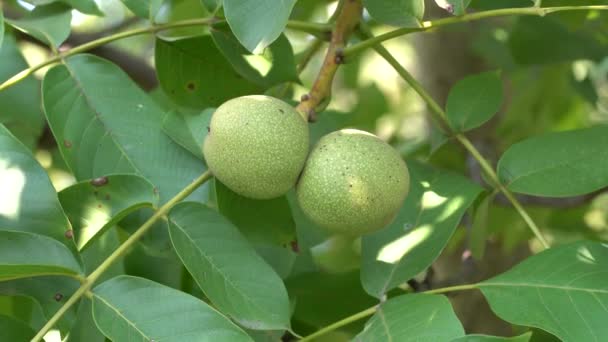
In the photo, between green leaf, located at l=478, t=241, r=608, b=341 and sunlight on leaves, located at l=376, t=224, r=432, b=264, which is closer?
green leaf, located at l=478, t=241, r=608, b=341

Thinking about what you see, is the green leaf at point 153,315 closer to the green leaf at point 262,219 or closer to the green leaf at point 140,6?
the green leaf at point 262,219

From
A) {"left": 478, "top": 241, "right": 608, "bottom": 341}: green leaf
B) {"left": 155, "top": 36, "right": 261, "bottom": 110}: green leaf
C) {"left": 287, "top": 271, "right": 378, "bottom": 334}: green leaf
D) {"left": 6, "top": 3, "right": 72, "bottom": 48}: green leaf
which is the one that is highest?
{"left": 6, "top": 3, "right": 72, "bottom": 48}: green leaf

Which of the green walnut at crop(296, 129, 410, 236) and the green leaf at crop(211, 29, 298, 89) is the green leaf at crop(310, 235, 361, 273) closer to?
the green leaf at crop(211, 29, 298, 89)

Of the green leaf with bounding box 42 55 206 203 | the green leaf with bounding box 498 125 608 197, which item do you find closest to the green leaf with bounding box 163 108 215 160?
the green leaf with bounding box 42 55 206 203

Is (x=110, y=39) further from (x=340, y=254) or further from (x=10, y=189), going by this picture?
(x=340, y=254)

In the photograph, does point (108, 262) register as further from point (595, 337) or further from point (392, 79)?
point (392, 79)

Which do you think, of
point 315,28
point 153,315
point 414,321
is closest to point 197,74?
point 315,28

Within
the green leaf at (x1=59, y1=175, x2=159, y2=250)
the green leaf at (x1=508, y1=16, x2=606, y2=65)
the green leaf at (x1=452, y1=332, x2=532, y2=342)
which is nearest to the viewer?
the green leaf at (x1=452, y1=332, x2=532, y2=342)

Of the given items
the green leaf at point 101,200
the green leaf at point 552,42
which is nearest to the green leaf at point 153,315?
the green leaf at point 101,200
